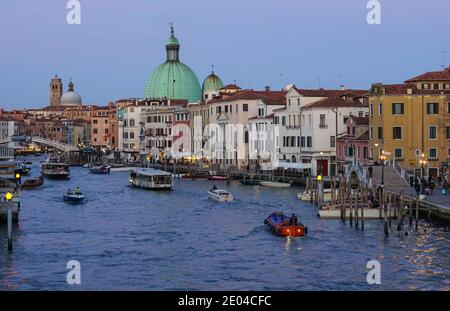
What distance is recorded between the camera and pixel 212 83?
101812 mm

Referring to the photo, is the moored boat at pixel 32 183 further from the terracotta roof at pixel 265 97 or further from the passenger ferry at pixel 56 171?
the terracotta roof at pixel 265 97

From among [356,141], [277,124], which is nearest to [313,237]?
[356,141]

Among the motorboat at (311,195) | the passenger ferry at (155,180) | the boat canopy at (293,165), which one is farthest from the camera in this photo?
the boat canopy at (293,165)

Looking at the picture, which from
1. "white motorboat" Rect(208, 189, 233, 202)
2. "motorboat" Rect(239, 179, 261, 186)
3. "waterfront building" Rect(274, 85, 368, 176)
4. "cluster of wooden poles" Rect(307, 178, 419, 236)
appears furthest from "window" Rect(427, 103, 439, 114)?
"motorboat" Rect(239, 179, 261, 186)

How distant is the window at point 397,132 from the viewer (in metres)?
46.4

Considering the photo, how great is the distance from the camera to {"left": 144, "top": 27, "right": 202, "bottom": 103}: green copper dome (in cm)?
10581

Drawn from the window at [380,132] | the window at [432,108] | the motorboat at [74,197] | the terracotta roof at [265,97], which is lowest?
the motorboat at [74,197]

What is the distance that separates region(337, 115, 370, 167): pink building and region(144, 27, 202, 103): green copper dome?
5238 centimetres

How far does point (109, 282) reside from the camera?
22.3 metres

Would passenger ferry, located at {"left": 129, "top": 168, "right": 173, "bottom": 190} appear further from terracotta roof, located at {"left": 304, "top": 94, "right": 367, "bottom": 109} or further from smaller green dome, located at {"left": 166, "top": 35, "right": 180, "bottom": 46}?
smaller green dome, located at {"left": 166, "top": 35, "right": 180, "bottom": 46}

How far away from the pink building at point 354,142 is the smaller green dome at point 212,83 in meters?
Result: 47.8

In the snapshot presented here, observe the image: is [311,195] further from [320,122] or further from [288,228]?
[320,122]

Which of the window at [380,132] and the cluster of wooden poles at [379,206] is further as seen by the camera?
the window at [380,132]

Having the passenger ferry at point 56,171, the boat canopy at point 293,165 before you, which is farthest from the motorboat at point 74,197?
the passenger ferry at point 56,171
